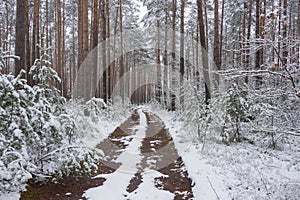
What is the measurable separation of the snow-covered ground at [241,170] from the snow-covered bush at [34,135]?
2.67m

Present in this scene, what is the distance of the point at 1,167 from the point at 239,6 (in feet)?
69.7

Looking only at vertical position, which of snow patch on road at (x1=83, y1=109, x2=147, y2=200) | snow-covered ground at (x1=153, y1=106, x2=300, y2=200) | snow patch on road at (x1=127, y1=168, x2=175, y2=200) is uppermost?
snow-covered ground at (x1=153, y1=106, x2=300, y2=200)

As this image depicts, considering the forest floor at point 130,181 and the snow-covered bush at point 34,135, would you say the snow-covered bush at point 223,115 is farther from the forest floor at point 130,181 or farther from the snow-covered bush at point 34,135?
the snow-covered bush at point 34,135

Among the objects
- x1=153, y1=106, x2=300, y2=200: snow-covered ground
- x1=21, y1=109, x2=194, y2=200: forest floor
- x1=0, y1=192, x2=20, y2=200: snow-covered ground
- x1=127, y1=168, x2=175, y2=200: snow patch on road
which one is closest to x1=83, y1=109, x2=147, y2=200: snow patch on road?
x1=21, y1=109, x2=194, y2=200: forest floor

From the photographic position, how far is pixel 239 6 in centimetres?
2006

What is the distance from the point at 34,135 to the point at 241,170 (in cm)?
450

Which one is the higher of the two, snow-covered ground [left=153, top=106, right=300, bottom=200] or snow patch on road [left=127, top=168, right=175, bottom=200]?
snow-covered ground [left=153, top=106, right=300, bottom=200]

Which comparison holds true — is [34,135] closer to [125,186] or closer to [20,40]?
[125,186]

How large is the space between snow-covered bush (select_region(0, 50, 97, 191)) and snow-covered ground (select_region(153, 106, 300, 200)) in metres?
2.67

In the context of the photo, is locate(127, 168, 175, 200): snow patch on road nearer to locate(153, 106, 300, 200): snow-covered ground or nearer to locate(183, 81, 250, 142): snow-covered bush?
locate(153, 106, 300, 200): snow-covered ground

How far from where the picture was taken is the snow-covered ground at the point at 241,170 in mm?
4284

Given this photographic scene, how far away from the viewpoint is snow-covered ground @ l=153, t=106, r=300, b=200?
14.1ft

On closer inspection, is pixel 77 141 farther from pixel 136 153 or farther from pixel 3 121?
pixel 136 153

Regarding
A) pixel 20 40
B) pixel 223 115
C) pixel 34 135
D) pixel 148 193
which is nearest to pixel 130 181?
pixel 148 193
